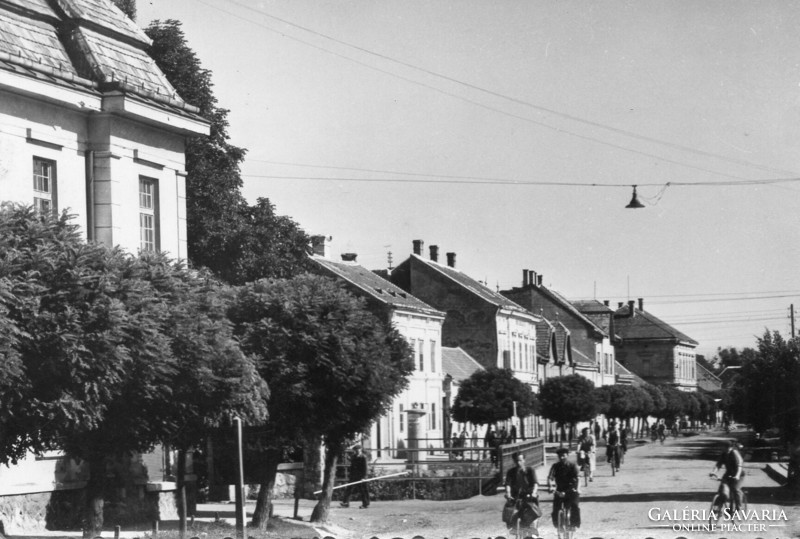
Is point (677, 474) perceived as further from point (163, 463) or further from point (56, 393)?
point (56, 393)

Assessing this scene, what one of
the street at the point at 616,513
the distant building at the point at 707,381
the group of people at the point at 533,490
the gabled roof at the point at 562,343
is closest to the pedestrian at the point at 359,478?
the street at the point at 616,513

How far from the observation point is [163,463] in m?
26.3

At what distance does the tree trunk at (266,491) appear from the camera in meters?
25.7

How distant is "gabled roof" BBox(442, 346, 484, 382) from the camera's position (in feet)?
212

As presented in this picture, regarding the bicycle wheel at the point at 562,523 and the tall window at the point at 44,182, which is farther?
the tall window at the point at 44,182

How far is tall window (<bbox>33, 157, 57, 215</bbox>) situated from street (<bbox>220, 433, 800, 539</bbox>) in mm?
8927

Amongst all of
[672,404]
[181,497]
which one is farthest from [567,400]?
[181,497]

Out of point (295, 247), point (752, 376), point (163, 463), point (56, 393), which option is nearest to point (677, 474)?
point (752, 376)

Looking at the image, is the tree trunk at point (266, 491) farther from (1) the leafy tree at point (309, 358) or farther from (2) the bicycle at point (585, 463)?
(2) the bicycle at point (585, 463)

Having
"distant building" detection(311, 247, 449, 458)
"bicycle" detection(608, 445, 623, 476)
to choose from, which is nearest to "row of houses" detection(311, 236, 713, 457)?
"distant building" detection(311, 247, 449, 458)

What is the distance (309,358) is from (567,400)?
146 feet

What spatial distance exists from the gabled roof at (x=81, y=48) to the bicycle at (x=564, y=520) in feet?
37.3

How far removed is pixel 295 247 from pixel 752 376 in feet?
51.5

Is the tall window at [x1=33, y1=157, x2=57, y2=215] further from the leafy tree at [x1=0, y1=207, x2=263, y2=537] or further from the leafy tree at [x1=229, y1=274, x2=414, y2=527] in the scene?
the leafy tree at [x1=229, y1=274, x2=414, y2=527]
